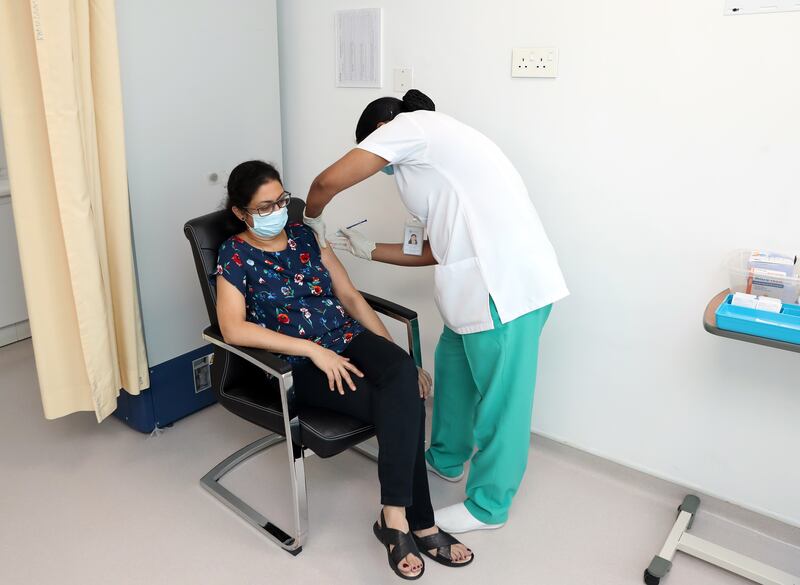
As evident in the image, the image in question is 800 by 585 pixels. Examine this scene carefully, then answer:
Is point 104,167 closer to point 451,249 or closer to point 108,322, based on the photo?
point 108,322

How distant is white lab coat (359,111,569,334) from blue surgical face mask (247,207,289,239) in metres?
0.34

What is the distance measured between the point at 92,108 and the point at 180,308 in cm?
75

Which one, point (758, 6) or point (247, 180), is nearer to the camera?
point (758, 6)

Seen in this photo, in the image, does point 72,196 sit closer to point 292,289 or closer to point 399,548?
point 292,289

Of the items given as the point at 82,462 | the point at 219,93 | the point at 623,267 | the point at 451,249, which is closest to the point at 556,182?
the point at 623,267

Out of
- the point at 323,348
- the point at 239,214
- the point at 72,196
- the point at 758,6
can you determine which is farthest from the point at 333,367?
the point at 758,6

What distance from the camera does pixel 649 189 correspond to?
75.6 inches

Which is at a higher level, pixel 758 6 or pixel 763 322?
pixel 758 6

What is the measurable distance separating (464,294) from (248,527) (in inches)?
37.8

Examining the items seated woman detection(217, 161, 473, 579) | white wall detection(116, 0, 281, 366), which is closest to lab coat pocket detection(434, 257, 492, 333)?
seated woman detection(217, 161, 473, 579)

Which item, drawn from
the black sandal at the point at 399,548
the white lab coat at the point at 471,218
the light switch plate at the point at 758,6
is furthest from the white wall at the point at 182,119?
the light switch plate at the point at 758,6

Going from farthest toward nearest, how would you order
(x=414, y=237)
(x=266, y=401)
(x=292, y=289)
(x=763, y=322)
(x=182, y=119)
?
1. (x=182, y=119)
2. (x=414, y=237)
3. (x=292, y=289)
4. (x=266, y=401)
5. (x=763, y=322)

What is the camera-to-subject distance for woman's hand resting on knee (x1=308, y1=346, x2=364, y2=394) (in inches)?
71.1

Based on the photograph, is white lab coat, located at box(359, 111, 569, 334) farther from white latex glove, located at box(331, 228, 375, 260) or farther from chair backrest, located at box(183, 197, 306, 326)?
chair backrest, located at box(183, 197, 306, 326)
